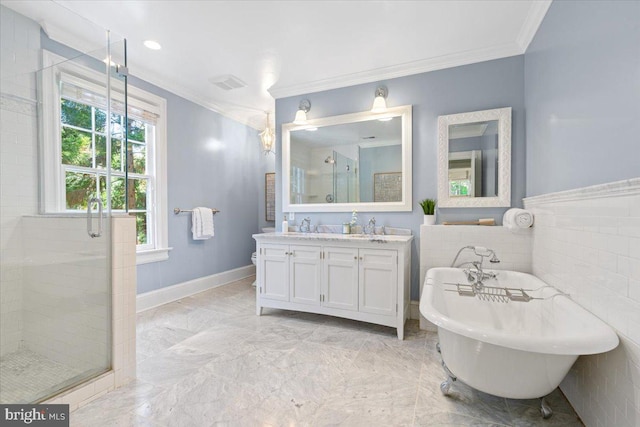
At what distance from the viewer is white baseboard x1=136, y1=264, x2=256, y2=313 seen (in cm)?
305

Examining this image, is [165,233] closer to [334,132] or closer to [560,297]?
[334,132]

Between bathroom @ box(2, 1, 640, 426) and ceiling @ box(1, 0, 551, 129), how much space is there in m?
0.11

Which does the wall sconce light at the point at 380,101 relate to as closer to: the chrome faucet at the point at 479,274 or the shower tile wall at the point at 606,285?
the chrome faucet at the point at 479,274

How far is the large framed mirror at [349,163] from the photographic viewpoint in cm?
293

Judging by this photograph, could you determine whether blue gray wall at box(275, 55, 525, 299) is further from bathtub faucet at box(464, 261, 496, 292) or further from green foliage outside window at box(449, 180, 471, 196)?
bathtub faucet at box(464, 261, 496, 292)

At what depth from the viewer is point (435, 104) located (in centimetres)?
279

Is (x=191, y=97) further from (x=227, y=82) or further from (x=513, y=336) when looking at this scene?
(x=513, y=336)

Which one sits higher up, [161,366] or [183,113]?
[183,113]

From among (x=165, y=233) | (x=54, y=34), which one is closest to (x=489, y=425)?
(x=165, y=233)

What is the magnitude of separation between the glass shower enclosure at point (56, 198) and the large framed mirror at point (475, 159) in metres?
2.65

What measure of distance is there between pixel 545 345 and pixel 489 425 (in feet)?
2.08

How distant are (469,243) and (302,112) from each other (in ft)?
7.41

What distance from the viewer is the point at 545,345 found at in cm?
109

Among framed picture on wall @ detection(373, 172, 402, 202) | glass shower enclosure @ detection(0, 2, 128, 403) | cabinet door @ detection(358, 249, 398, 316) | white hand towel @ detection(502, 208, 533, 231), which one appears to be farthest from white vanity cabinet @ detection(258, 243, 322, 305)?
white hand towel @ detection(502, 208, 533, 231)
